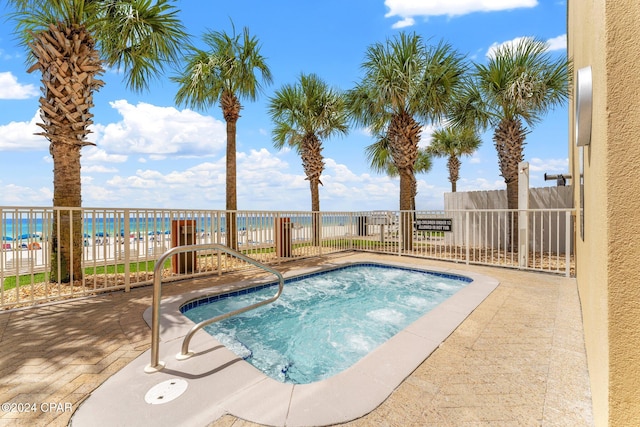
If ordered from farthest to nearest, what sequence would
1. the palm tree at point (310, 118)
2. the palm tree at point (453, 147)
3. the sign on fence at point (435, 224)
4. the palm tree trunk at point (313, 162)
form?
the palm tree at point (453, 147) → the palm tree trunk at point (313, 162) → the palm tree at point (310, 118) → the sign on fence at point (435, 224)

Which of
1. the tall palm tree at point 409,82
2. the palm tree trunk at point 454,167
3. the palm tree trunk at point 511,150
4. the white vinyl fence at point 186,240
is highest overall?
the tall palm tree at point 409,82

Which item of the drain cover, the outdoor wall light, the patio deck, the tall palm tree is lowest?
the patio deck

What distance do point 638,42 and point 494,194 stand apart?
436 inches

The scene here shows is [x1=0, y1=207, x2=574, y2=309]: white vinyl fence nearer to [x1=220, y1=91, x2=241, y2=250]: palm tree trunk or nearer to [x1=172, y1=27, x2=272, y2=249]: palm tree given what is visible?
[x1=220, y1=91, x2=241, y2=250]: palm tree trunk

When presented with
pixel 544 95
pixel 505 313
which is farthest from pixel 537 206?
pixel 505 313

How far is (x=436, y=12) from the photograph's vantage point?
23.1ft

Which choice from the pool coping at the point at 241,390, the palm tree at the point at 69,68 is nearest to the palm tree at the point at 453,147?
the palm tree at the point at 69,68

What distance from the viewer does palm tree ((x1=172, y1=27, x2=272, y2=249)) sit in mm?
7996

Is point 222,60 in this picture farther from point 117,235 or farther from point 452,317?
point 452,317

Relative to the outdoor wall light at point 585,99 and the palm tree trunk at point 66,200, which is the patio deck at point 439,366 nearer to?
the palm tree trunk at point 66,200

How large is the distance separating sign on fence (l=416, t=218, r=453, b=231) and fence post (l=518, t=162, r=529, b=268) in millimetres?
1576

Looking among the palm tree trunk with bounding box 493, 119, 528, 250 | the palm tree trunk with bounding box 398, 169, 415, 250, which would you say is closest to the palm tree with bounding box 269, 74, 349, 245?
the palm tree trunk with bounding box 398, 169, 415, 250

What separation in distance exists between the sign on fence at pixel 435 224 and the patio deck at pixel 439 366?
13.4 feet

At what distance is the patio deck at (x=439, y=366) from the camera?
64.4 inches
